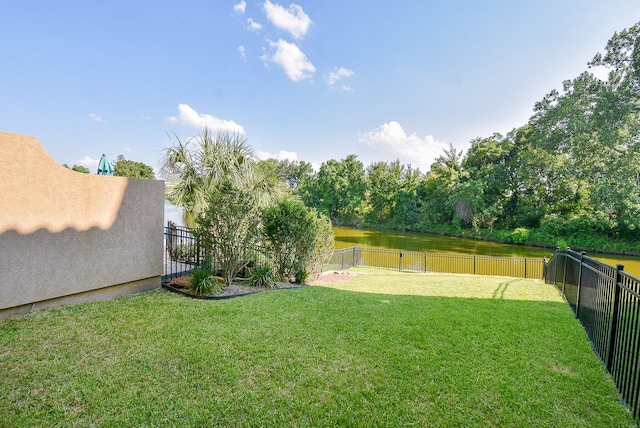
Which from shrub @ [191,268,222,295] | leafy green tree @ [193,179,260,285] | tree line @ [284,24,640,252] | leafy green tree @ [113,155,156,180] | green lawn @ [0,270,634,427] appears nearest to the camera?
green lawn @ [0,270,634,427]

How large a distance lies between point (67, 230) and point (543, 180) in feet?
107

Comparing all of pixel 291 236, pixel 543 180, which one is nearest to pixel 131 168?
pixel 291 236

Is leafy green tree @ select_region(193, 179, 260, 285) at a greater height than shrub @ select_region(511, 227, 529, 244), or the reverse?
leafy green tree @ select_region(193, 179, 260, 285)

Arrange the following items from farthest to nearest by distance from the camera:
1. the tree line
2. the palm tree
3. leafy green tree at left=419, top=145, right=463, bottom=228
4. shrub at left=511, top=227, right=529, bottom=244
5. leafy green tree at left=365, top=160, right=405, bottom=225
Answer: leafy green tree at left=365, top=160, right=405, bottom=225 < leafy green tree at left=419, top=145, right=463, bottom=228 < shrub at left=511, top=227, right=529, bottom=244 < the tree line < the palm tree

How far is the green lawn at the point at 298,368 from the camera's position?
2.08m

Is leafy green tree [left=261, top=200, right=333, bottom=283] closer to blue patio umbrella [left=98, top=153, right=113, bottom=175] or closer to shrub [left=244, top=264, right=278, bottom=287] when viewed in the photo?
shrub [left=244, top=264, right=278, bottom=287]

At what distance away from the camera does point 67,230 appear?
163 inches

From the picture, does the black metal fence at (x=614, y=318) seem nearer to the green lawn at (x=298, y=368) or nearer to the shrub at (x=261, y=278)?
the green lawn at (x=298, y=368)

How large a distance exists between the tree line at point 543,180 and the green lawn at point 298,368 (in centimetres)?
755

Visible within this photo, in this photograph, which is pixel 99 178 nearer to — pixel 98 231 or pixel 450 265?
pixel 98 231

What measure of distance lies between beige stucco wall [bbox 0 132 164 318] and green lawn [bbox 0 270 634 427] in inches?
17.4

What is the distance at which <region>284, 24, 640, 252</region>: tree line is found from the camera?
1652cm

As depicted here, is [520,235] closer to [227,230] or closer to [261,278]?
[261,278]

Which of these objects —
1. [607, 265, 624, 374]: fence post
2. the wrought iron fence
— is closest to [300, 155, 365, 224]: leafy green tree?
the wrought iron fence
